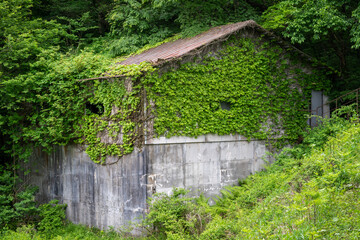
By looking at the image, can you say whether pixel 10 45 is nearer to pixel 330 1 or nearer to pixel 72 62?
pixel 72 62

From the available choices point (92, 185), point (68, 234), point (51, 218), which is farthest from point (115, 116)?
point (51, 218)

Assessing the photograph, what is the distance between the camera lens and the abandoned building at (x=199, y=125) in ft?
37.0

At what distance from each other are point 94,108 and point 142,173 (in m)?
3.93

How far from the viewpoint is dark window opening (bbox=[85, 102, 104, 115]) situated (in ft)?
41.3

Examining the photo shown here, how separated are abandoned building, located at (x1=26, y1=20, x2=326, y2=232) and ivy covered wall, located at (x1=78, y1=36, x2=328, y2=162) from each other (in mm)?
37

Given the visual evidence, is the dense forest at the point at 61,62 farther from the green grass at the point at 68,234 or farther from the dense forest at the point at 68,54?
the green grass at the point at 68,234

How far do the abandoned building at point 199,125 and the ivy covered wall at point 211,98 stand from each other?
4 cm

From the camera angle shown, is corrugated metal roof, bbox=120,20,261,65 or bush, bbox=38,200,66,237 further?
bush, bbox=38,200,66,237

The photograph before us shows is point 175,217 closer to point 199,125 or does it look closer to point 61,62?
point 199,125

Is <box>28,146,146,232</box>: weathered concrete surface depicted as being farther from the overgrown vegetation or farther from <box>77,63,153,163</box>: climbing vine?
the overgrown vegetation

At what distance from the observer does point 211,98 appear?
12.5 meters

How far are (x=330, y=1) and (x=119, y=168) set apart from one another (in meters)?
9.39

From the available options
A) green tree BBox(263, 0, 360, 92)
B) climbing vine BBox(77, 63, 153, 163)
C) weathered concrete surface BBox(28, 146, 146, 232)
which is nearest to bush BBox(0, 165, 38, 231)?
weathered concrete surface BBox(28, 146, 146, 232)

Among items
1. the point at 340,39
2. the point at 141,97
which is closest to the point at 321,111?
the point at 340,39
